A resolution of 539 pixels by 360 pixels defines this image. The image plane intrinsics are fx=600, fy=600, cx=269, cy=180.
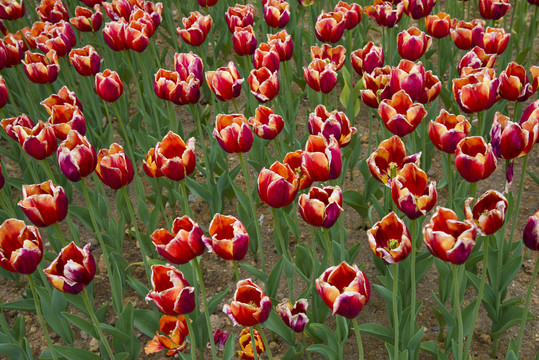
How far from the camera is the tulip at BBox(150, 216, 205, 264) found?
1.86 m

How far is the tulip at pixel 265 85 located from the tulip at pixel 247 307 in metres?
1.18

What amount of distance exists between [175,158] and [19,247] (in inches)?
24.4

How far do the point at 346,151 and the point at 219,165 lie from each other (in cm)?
75

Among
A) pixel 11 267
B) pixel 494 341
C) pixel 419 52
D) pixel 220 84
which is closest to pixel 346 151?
pixel 419 52

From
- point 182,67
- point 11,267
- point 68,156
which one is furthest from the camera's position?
point 182,67

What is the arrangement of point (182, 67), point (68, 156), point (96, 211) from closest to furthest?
point (68, 156) → point (182, 67) → point (96, 211)

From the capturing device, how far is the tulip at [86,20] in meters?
3.73

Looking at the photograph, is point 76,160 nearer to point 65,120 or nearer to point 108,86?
point 65,120

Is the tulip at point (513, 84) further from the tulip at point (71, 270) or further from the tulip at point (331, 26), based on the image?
the tulip at point (71, 270)

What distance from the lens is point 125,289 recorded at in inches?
126

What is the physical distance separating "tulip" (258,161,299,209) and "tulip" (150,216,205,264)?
0.92ft

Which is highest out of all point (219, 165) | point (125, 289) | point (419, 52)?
point (419, 52)

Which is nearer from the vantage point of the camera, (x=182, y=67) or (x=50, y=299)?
(x=50, y=299)

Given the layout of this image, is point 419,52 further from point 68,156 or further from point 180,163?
point 68,156
